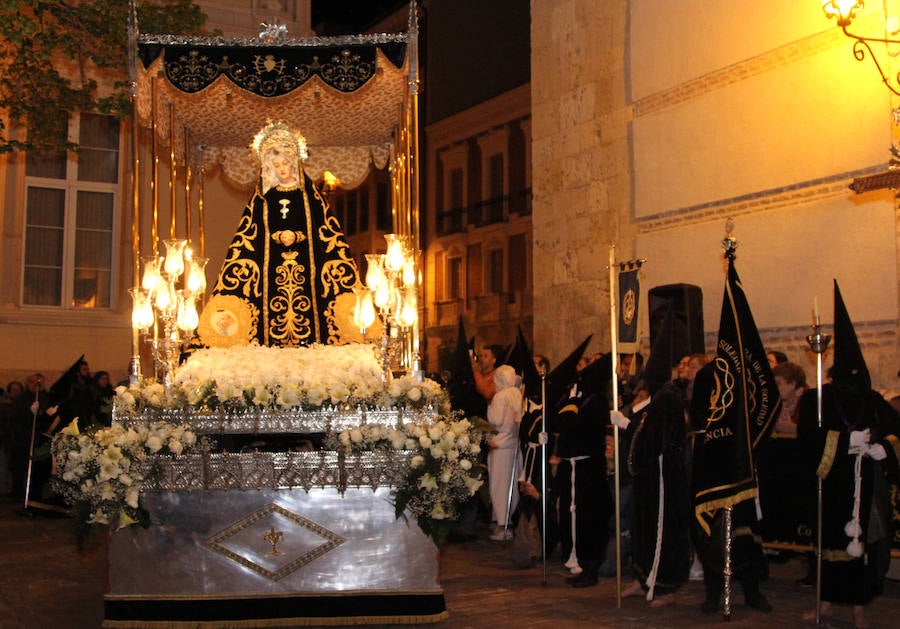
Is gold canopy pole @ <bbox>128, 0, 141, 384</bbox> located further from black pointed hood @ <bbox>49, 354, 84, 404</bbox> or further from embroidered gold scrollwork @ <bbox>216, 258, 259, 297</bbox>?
black pointed hood @ <bbox>49, 354, 84, 404</bbox>

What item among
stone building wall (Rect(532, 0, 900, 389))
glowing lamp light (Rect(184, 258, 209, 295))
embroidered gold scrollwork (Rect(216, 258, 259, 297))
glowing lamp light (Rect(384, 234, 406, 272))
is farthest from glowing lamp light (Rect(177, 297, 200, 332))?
stone building wall (Rect(532, 0, 900, 389))

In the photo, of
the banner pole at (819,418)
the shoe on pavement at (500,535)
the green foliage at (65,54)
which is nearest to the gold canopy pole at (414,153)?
the banner pole at (819,418)

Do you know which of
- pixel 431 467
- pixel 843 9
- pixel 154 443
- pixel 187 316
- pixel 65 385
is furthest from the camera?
pixel 65 385

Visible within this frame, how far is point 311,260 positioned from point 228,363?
1631 millimetres

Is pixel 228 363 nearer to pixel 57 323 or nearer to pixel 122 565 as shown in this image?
pixel 122 565

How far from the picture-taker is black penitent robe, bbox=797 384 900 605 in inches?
309

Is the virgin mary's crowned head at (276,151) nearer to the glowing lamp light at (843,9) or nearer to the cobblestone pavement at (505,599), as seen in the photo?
the cobblestone pavement at (505,599)

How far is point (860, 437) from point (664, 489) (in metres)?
1.56

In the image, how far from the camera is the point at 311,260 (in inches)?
392

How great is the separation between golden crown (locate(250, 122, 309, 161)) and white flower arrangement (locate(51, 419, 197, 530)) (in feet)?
10.2

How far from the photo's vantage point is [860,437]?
7867 mm

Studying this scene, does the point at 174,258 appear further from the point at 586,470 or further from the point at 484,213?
the point at 484,213

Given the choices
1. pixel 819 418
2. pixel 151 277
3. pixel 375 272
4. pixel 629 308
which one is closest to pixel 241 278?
pixel 151 277

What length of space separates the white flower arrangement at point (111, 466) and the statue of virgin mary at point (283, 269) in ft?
5.86
